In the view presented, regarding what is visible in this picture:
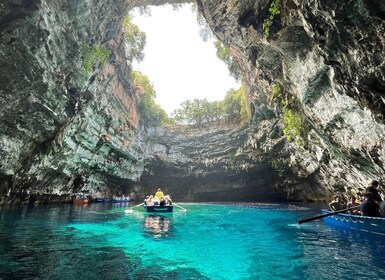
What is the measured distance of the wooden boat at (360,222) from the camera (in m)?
9.28

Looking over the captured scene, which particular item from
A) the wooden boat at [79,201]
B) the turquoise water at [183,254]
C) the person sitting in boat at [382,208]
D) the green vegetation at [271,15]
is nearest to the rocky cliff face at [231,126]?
the green vegetation at [271,15]

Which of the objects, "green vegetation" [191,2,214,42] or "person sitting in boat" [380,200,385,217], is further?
"green vegetation" [191,2,214,42]

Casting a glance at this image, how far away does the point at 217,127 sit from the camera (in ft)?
110

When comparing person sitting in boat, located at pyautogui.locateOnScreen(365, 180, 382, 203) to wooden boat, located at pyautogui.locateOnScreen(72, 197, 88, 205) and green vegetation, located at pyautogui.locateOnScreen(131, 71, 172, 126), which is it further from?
green vegetation, located at pyautogui.locateOnScreen(131, 71, 172, 126)

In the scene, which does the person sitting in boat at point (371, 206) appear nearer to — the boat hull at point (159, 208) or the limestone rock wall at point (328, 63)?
the limestone rock wall at point (328, 63)

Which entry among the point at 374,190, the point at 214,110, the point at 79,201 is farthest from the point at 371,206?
the point at 214,110

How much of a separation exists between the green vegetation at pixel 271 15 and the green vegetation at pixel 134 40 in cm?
1886

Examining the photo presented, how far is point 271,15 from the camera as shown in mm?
12406

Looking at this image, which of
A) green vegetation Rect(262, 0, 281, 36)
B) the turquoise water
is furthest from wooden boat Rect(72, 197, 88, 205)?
green vegetation Rect(262, 0, 281, 36)

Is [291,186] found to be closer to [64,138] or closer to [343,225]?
[343,225]

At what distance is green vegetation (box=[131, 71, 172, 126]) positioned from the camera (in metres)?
33.0

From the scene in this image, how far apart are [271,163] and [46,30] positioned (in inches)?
1042

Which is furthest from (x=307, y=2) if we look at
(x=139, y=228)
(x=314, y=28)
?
(x=139, y=228)

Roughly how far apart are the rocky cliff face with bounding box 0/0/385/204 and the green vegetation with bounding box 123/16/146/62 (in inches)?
135
